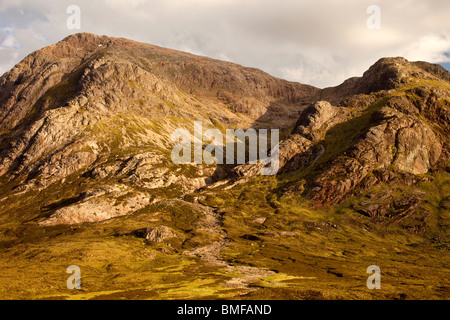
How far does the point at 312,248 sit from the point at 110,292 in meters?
118

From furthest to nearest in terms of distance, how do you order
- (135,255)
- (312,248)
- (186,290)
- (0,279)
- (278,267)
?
1. (312,248)
2. (135,255)
3. (278,267)
4. (0,279)
5. (186,290)

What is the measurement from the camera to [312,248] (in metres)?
176

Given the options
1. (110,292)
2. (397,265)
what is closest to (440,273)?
(397,265)

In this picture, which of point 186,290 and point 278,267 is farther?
point 278,267

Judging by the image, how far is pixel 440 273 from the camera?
408 feet

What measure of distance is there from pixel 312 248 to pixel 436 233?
289ft

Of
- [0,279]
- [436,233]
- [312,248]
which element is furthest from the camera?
[436,233]

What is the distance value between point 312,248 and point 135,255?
99918 mm

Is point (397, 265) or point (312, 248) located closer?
point (397, 265)

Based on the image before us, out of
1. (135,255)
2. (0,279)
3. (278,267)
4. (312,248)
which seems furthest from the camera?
(312,248)

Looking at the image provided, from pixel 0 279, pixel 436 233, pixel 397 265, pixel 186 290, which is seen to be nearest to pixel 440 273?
pixel 397 265
